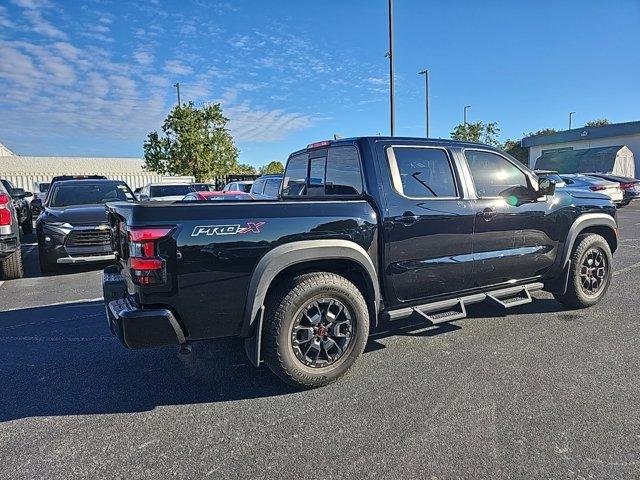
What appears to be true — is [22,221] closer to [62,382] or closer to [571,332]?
[62,382]

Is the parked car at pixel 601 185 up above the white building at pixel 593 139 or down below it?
below

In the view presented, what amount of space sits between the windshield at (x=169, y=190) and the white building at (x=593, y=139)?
41.8 meters

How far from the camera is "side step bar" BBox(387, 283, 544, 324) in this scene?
384 centimetres

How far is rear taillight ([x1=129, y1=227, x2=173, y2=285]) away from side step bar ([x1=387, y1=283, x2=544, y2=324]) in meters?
1.89

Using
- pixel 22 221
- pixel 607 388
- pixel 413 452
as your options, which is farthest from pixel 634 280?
pixel 22 221

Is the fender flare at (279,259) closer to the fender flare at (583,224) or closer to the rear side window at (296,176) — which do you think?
the rear side window at (296,176)

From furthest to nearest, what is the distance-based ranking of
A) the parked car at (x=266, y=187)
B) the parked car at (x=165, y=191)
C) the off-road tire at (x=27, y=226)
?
the parked car at (x=165, y=191) < the off-road tire at (x=27, y=226) < the parked car at (x=266, y=187)

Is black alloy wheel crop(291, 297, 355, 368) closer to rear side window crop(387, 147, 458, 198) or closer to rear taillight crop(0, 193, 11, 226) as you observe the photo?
rear side window crop(387, 147, 458, 198)

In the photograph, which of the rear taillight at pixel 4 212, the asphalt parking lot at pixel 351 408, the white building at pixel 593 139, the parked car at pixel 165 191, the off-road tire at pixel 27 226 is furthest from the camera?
the white building at pixel 593 139

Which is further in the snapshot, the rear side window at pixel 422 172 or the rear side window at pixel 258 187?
the rear side window at pixel 258 187

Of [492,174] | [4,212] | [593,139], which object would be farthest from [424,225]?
[593,139]

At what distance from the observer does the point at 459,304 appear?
13.5 feet

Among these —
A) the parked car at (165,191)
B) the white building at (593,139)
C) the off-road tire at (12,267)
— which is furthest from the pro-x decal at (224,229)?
the white building at (593,139)

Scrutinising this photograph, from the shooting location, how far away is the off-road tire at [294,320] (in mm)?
3213
